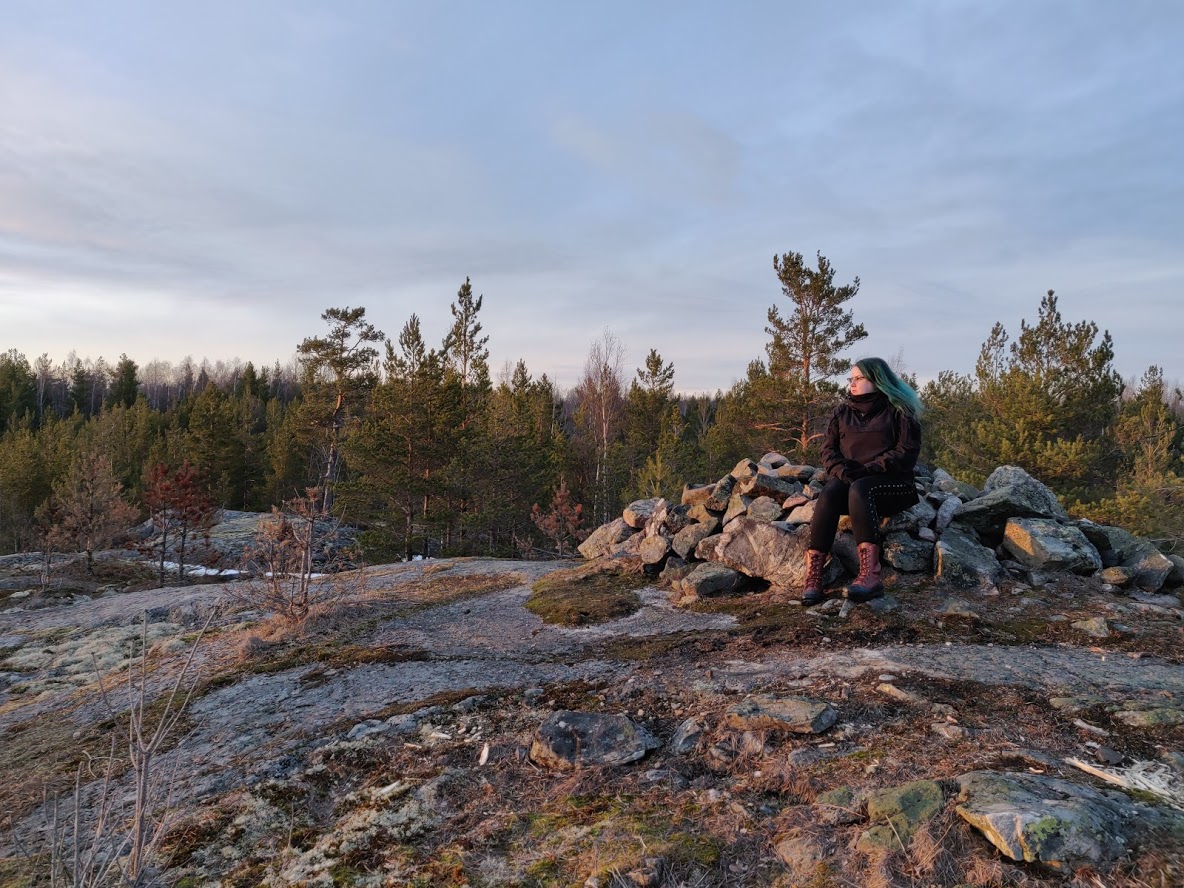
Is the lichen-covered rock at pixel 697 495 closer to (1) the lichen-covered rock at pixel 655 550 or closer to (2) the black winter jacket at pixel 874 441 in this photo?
(1) the lichen-covered rock at pixel 655 550

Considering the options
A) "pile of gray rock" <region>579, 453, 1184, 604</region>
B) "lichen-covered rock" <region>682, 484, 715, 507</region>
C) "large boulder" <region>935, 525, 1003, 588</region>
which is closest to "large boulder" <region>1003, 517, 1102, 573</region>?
"pile of gray rock" <region>579, 453, 1184, 604</region>

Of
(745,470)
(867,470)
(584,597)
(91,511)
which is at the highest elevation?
(867,470)

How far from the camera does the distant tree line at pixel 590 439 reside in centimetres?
1424

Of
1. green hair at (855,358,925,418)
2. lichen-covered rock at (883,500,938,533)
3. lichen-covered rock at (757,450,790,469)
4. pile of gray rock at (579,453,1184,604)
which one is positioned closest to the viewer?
green hair at (855,358,925,418)

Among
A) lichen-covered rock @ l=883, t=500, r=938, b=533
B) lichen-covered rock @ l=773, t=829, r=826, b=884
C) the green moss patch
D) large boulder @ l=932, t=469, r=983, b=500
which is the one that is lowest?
the green moss patch

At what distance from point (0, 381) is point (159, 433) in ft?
70.9

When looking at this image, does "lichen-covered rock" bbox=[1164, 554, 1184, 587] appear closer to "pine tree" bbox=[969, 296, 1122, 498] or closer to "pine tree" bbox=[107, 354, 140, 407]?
"pine tree" bbox=[969, 296, 1122, 498]

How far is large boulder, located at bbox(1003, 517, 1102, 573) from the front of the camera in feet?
17.0

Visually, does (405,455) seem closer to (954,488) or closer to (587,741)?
(954,488)

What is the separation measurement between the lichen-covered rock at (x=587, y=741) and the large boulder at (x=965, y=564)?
3.45 m

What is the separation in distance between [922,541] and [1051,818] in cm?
391

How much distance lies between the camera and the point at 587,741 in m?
2.92

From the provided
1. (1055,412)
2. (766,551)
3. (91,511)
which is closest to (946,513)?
(766,551)

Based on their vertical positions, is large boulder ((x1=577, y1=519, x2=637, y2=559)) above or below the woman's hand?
below
